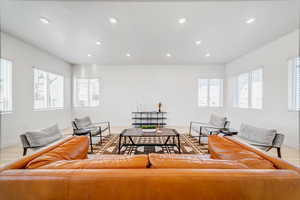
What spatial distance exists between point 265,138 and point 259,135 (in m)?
0.12

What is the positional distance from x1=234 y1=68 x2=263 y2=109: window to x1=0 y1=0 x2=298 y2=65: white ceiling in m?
1.01

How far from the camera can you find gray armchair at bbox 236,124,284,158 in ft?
7.55

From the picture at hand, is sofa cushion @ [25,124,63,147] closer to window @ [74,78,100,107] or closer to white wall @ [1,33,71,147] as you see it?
white wall @ [1,33,71,147]

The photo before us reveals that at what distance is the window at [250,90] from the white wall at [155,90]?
1.14 metres

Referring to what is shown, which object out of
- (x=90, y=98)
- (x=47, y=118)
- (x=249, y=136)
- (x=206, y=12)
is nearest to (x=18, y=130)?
(x=47, y=118)

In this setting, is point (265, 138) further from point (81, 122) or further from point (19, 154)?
point (19, 154)

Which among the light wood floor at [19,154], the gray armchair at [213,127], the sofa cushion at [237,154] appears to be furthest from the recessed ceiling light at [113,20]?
the light wood floor at [19,154]

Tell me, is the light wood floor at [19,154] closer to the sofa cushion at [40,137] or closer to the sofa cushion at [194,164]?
the sofa cushion at [40,137]

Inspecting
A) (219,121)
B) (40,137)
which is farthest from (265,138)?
(40,137)

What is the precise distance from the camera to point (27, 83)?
407cm

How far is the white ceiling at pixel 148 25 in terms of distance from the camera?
2414 mm

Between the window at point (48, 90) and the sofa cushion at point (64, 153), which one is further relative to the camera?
the window at point (48, 90)

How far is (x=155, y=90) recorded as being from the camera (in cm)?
638

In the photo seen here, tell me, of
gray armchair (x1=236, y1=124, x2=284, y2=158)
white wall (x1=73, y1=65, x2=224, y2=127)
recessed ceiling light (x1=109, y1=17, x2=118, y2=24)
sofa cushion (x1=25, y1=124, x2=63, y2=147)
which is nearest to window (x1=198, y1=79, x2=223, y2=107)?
white wall (x1=73, y1=65, x2=224, y2=127)
